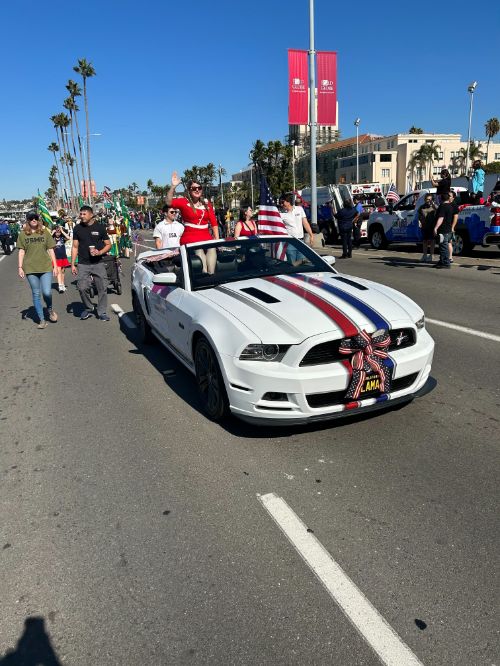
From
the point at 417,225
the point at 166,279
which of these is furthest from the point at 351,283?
the point at 417,225

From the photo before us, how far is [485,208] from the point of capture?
13.4 meters

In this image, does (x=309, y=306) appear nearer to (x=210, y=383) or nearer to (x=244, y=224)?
(x=210, y=383)

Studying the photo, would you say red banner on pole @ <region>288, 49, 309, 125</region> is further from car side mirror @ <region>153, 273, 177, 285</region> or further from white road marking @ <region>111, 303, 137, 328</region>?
car side mirror @ <region>153, 273, 177, 285</region>

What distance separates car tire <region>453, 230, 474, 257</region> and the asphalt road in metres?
10.4

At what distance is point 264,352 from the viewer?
365 cm

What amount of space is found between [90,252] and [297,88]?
565 inches

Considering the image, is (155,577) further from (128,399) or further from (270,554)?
(128,399)

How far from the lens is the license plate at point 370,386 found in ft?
11.9

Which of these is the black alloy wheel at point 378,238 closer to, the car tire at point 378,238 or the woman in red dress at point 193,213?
the car tire at point 378,238

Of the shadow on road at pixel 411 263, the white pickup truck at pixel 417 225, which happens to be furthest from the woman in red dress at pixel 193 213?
the white pickup truck at pixel 417 225

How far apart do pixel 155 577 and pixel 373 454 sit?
1.73m

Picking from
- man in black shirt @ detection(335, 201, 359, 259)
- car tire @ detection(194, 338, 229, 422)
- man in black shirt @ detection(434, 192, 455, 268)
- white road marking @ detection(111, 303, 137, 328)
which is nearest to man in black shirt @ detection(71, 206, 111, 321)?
white road marking @ detection(111, 303, 137, 328)

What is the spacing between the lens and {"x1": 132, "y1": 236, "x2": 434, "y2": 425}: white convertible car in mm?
3574

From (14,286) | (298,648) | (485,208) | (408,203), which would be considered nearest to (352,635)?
(298,648)
